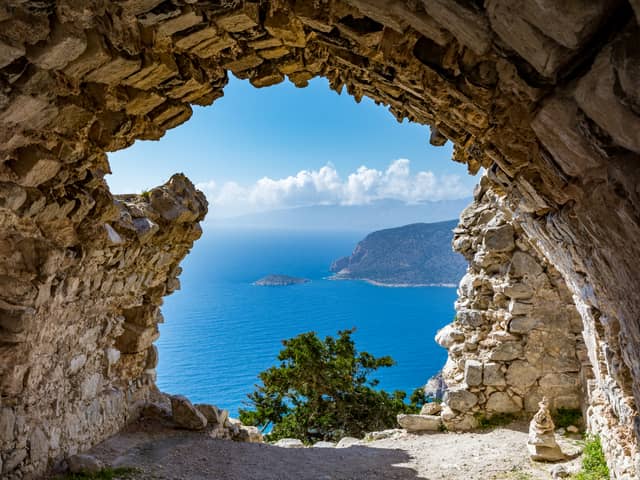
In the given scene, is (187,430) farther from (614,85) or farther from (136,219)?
(614,85)

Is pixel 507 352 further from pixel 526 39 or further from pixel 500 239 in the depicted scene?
pixel 526 39

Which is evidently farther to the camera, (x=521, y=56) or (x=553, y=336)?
(x=553, y=336)

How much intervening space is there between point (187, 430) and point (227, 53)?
849cm

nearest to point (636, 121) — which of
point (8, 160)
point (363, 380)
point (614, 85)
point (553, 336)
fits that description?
point (614, 85)

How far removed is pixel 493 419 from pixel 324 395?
25.1 ft

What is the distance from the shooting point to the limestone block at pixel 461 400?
32.2ft

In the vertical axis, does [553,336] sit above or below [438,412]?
above

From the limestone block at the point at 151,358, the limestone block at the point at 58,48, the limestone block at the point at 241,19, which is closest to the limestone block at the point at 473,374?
the limestone block at the point at 151,358

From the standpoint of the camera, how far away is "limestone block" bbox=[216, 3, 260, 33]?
3158 millimetres

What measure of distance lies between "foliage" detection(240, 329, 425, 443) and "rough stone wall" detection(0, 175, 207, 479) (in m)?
6.75

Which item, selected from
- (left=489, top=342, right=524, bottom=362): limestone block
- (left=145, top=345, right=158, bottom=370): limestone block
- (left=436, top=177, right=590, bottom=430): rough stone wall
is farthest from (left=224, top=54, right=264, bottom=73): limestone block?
(left=489, top=342, right=524, bottom=362): limestone block

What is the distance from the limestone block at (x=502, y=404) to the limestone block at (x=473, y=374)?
0.44 meters

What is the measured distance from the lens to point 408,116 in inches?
192

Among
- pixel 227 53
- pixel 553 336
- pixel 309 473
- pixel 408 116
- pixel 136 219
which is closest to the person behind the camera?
pixel 227 53
